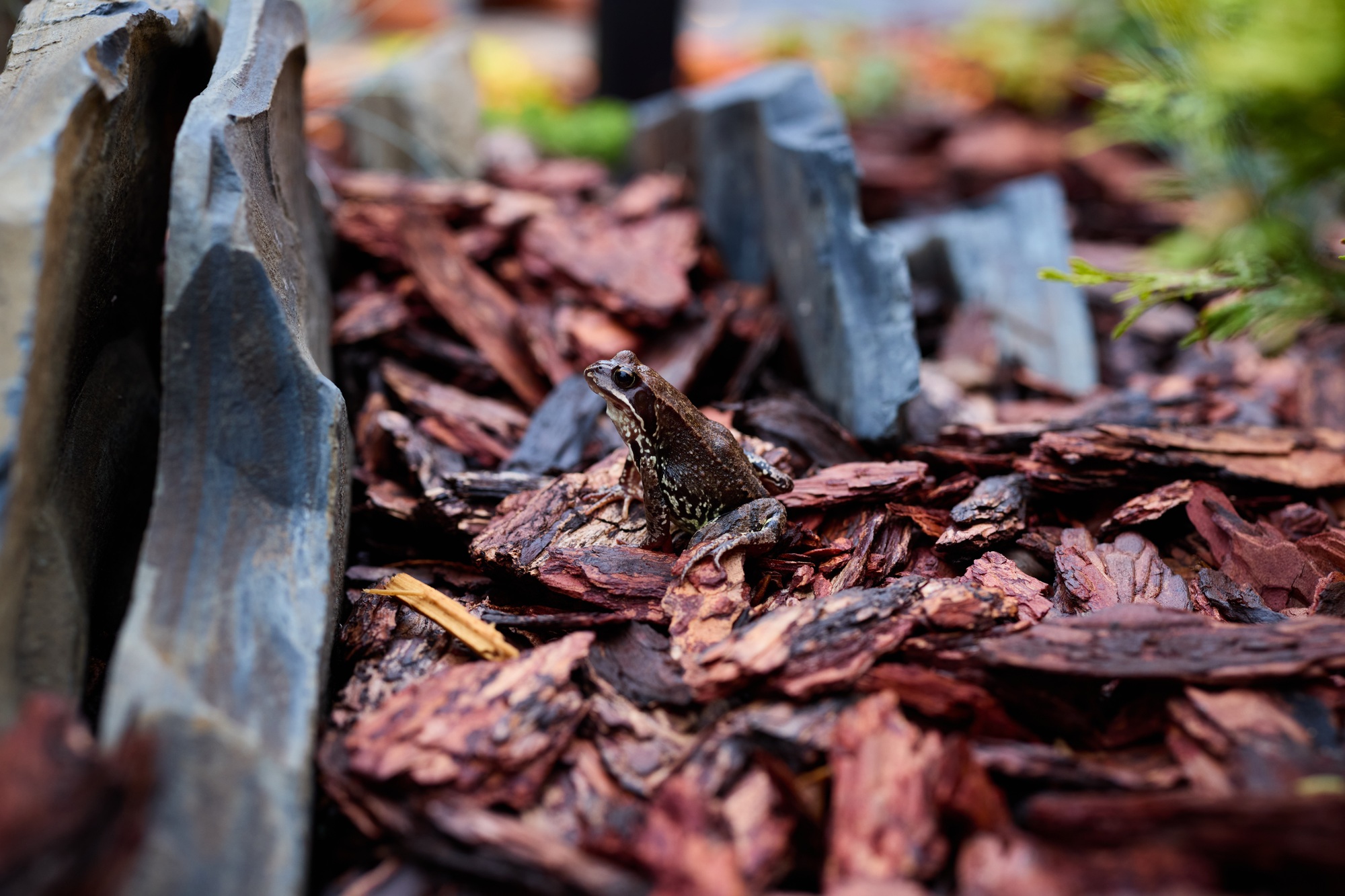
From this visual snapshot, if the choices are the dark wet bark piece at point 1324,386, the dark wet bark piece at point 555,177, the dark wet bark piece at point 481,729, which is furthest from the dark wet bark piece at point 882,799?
the dark wet bark piece at point 555,177

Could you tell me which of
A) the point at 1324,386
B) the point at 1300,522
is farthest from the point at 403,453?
the point at 1324,386

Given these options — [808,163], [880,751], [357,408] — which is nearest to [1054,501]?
[880,751]

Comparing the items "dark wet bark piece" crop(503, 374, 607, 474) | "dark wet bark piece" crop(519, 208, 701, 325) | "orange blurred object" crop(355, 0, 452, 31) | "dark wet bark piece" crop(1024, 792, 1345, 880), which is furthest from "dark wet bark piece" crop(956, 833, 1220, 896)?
"orange blurred object" crop(355, 0, 452, 31)

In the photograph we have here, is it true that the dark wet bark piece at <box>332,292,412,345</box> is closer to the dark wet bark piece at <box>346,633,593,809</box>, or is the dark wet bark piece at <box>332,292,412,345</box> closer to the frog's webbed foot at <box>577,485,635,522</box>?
the frog's webbed foot at <box>577,485,635,522</box>

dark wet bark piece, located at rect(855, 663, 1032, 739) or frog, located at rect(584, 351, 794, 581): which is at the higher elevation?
frog, located at rect(584, 351, 794, 581)

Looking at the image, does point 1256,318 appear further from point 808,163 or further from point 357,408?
point 357,408

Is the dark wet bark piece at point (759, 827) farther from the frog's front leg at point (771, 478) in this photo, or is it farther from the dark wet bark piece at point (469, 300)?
the dark wet bark piece at point (469, 300)

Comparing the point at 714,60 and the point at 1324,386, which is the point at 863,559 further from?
the point at 714,60
